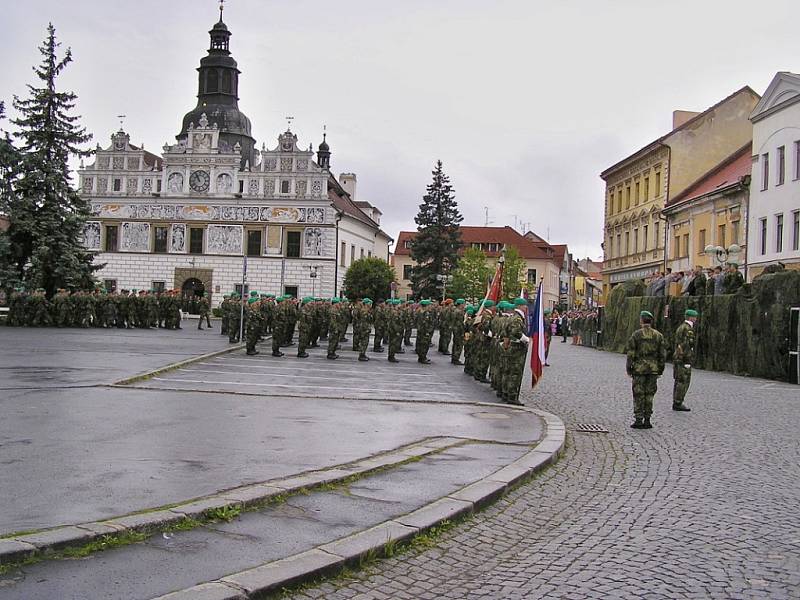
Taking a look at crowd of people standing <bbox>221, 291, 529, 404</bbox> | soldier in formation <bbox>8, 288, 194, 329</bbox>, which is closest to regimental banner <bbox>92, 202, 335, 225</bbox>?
soldier in formation <bbox>8, 288, 194, 329</bbox>

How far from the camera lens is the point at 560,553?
6.14 meters

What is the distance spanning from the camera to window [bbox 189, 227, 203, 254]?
236ft

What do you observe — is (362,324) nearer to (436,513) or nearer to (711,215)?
(436,513)

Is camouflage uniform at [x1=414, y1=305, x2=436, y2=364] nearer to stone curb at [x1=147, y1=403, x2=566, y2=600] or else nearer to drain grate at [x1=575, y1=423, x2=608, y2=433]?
drain grate at [x1=575, y1=423, x2=608, y2=433]

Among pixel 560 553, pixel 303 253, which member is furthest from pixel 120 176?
pixel 560 553

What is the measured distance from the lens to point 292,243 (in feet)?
235

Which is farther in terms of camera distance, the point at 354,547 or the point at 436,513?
the point at 436,513

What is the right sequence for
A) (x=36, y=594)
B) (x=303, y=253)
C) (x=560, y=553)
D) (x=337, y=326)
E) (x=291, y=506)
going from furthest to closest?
(x=303, y=253) < (x=337, y=326) < (x=291, y=506) < (x=560, y=553) < (x=36, y=594)

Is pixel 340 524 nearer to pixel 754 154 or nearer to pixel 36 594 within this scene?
pixel 36 594

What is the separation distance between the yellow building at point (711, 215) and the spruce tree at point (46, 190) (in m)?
31.7

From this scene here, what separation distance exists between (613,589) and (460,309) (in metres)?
21.9

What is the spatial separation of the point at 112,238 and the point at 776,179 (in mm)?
53988

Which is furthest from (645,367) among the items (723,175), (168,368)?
(723,175)

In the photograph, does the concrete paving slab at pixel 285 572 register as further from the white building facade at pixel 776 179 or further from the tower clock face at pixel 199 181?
the tower clock face at pixel 199 181
